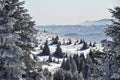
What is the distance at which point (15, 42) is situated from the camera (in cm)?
2666

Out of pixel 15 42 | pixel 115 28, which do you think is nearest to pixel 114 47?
pixel 115 28

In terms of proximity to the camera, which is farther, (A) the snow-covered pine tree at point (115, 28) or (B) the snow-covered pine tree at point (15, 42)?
(B) the snow-covered pine tree at point (15, 42)

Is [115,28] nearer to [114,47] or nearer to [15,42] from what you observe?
[114,47]

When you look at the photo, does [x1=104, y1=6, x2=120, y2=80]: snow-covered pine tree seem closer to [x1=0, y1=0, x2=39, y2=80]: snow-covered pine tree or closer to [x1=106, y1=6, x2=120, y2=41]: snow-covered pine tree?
[x1=106, y1=6, x2=120, y2=41]: snow-covered pine tree

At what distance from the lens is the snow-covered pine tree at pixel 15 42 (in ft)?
83.4

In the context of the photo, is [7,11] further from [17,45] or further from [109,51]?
[109,51]

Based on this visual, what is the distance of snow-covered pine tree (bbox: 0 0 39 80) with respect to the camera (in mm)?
25422

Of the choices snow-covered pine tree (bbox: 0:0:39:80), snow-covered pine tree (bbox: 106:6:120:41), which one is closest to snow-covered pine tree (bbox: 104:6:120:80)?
snow-covered pine tree (bbox: 106:6:120:41)

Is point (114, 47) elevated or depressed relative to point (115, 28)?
depressed

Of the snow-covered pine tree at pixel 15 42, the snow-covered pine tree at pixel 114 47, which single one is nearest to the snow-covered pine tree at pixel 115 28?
the snow-covered pine tree at pixel 114 47

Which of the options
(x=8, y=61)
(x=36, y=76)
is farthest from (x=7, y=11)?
(x=36, y=76)

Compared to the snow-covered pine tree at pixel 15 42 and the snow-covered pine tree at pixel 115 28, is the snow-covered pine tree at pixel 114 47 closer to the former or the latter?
the snow-covered pine tree at pixel 115 28

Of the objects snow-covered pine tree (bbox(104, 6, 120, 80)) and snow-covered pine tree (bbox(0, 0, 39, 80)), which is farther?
snow-covered pine tree (bbox(0, 0, 39, 80))

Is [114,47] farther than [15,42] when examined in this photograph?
No
